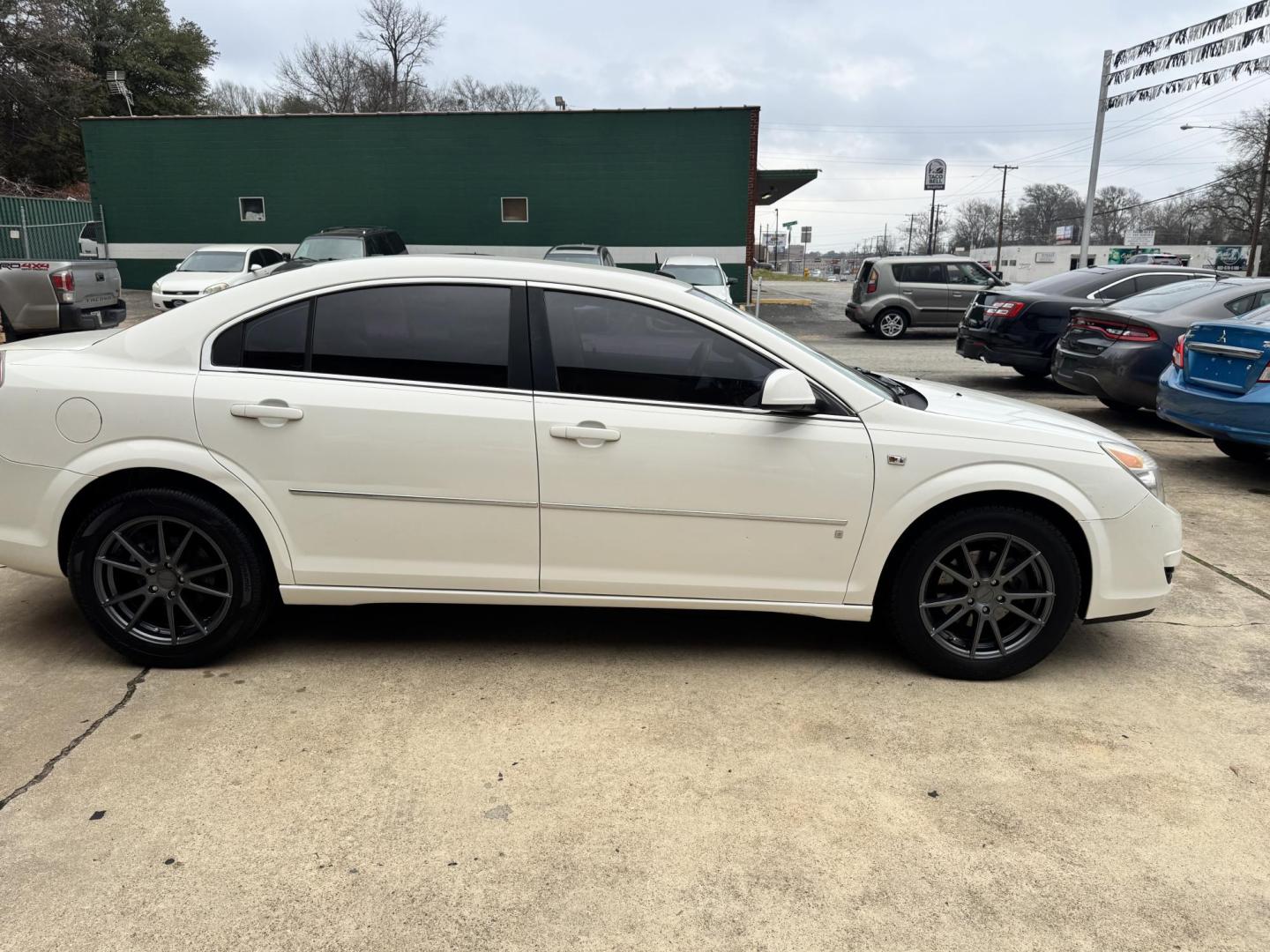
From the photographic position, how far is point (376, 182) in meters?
23.8

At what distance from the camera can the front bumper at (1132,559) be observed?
3471 millimetres

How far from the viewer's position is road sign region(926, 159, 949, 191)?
5631 centimetres

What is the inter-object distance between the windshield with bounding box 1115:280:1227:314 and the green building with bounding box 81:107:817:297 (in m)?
14.7

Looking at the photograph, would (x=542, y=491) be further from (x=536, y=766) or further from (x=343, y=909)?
(x=343, y=909)

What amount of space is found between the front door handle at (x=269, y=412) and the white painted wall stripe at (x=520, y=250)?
20.1 metres

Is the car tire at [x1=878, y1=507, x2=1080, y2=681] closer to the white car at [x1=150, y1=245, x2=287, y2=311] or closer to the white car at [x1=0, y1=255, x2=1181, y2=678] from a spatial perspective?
the white car at [x1=0, y1=255, x2=1181, y2=678]

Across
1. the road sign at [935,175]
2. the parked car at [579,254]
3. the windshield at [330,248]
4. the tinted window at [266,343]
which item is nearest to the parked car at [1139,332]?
the tinted window at [266,343]

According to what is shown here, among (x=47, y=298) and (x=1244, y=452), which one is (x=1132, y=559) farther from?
(x=47, y=298)

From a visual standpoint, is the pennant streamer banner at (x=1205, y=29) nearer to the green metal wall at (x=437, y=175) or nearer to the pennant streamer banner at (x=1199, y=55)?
the pennant streamer banner at (x=1199, y=55)

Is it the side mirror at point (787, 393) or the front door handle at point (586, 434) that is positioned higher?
the side mirror at point (787, 393)

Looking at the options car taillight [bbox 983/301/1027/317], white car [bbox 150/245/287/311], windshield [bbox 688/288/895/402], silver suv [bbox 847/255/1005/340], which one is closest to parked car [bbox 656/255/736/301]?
silver suv [bbox 847/255/1005/340]

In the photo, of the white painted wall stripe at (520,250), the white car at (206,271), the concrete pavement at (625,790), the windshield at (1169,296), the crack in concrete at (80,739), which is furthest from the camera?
the white painted wall stripe at (520,250)

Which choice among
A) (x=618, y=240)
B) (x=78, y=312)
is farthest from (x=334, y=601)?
(x=618, y=240)

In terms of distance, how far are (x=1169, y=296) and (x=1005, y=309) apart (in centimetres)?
250
